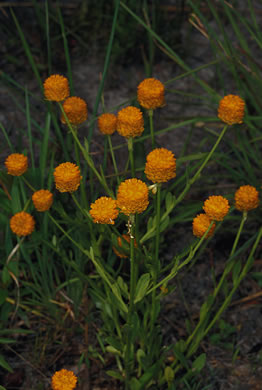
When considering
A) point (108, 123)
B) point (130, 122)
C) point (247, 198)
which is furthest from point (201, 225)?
point (108, 123)

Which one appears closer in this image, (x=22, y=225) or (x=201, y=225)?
(x=201, y=225)

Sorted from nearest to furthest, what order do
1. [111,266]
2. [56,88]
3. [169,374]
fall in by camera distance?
[56,88]
[169,374]
[111,266]

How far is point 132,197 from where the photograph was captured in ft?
3.18

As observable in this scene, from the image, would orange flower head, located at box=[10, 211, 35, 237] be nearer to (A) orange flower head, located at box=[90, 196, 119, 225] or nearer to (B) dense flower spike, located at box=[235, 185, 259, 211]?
(A) orange flower head, located at box=[90, 196, 119, 225]

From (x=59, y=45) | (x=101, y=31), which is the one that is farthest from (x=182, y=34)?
(x=59, y=45)

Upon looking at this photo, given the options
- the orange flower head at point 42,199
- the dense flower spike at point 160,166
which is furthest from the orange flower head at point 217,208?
the orange flower head at point 42,199

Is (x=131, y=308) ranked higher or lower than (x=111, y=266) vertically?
higher

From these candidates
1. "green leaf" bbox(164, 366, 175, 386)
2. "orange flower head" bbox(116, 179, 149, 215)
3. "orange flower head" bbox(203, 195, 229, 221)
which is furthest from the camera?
"green leaf" bbox(164, 366, 175, 386)

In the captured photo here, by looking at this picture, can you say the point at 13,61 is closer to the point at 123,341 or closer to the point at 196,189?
Answer: the point at 196,189

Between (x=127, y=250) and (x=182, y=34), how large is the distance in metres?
1.80

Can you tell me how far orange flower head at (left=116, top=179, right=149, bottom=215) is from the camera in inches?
38.3

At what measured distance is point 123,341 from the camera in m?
1.39

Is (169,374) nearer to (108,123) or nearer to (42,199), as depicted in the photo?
(42,199)

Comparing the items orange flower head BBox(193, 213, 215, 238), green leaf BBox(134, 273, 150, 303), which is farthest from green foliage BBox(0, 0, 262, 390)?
orange flower head BBox(193, 213, 215, 238)
